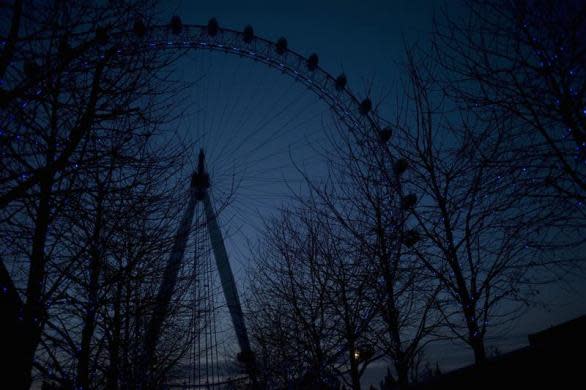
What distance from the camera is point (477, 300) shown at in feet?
18.1

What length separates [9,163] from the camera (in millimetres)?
3221

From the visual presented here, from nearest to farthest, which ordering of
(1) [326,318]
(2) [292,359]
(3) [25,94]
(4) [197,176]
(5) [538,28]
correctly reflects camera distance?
(3) [25,94] → (5) [538,28] → (1) [326,318] → (2) [292,359] → (4) [197,176]

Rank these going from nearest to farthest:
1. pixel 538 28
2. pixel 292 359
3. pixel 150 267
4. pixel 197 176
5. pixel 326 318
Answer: pixel 538 28 → pixel 150 267 → pixel 326 318 → pixel 292 359 → pixel 197 176

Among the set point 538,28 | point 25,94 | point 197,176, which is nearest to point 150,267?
point 25,94

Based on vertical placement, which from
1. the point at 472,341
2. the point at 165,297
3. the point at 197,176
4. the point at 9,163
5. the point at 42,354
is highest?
the point at 197,176

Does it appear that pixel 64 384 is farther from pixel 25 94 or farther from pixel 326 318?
pixel 326 318

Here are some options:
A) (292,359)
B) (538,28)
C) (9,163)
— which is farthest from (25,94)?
(292,359)

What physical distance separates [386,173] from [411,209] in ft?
2.37

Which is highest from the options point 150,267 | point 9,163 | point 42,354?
point 9,163

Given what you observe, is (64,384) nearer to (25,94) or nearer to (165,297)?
(165,297)

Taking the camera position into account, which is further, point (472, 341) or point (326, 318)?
point (326, 318)

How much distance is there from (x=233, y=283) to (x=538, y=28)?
958cm

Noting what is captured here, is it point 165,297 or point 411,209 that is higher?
point 411,209

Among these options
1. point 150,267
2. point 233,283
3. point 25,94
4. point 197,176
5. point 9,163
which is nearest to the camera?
point 25,94
